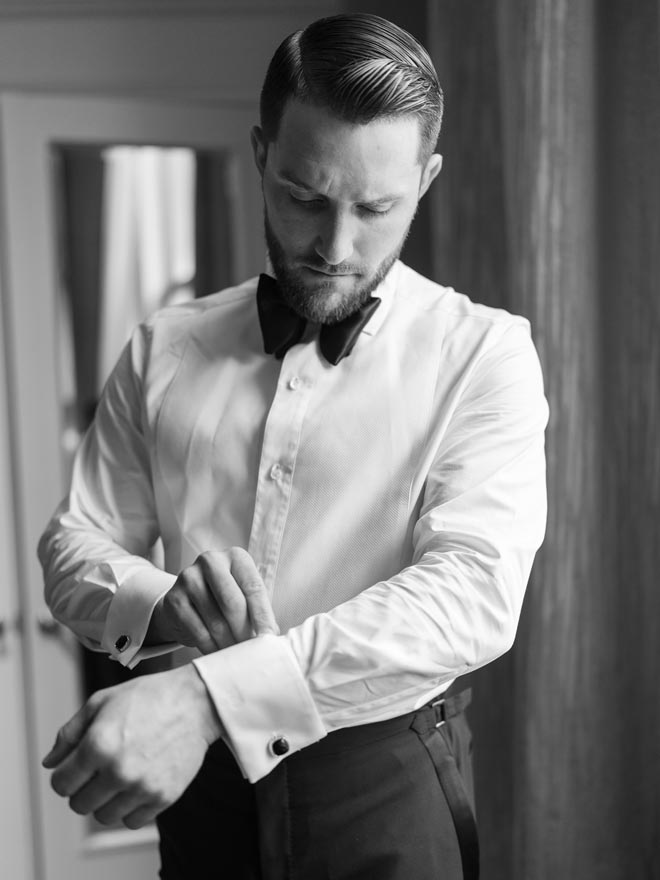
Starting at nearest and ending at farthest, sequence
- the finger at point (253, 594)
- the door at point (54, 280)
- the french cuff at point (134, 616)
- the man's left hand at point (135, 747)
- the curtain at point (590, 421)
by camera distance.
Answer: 1. the man's left hand at point (135, 747)
2. the finger at point (253, 594)
3. the french cuff at point (134, 616)
4. the curtain at point (590, 421)
5. the door at point (54, 280)

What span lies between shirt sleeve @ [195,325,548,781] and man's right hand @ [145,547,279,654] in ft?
0.13

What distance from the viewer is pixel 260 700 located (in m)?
0.79

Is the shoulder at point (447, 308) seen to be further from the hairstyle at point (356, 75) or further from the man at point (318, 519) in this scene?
the hairstyle at point (356, 75)

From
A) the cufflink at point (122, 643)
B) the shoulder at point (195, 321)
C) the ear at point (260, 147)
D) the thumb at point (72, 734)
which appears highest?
the ear at point (260, 147)

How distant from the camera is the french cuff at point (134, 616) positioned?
96cm

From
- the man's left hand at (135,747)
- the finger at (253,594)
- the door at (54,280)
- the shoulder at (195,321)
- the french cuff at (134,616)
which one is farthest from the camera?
the door at (54,280)

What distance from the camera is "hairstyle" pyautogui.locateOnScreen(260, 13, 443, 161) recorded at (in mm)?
890

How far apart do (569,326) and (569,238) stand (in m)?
0.13

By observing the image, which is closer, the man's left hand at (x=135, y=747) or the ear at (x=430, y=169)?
the man's left hand at (x=135, y=747)

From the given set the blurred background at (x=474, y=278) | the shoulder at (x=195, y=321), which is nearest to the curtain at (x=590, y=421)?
the blurred background at (x=474, y=278)

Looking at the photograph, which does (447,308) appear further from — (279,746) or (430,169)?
(279,746)

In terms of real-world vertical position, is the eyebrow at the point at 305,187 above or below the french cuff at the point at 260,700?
above

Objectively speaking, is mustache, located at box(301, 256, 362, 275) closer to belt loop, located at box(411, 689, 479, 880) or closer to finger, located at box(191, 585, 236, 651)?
finger, located at box(191, 585, 236, 651)

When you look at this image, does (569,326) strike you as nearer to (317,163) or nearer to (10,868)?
(317,163)
